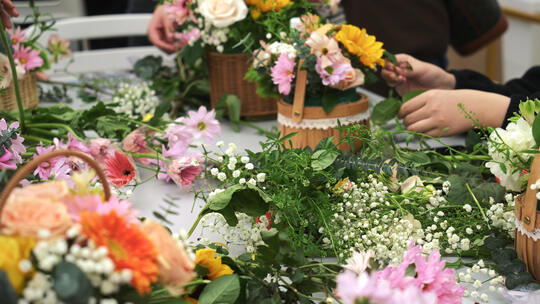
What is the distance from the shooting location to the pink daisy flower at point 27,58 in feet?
4.02

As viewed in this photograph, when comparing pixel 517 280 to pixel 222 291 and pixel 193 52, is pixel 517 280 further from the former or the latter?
pixel 193 52

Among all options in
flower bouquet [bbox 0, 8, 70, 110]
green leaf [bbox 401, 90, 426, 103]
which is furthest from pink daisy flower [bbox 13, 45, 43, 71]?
green leaf [bbox 401, 90, 426, 103]

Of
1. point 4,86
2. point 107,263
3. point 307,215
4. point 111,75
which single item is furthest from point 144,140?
point 111,75

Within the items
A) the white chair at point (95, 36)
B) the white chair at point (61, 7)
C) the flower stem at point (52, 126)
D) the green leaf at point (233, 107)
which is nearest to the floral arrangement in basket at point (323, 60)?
the green leaf at point (233, 107)

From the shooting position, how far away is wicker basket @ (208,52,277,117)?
1.27 metres

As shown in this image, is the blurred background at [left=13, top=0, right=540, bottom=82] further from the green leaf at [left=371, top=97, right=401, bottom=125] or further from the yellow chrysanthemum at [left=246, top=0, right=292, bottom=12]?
the green leaf at [left=371, top=97, right=401, bottom=125]

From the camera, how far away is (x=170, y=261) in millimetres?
414

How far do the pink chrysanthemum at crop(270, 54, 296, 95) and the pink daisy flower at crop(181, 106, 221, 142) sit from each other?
0.13m

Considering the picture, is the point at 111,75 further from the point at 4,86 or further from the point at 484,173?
the point at 484,173

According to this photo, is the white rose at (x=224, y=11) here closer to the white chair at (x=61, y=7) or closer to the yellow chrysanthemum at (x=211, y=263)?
the yellow chrysanthemum at (x=211, y=263)

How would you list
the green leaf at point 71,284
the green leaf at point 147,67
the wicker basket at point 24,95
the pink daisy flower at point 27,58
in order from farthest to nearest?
1. the green leaf at point 147,67
2. the pink daisy flower at point 27,58
3. the wicker basket at point 24,95
4. the green leaf at point 71,284

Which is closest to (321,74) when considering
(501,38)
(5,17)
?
(5,17)

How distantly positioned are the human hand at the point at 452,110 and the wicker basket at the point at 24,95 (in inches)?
31.9

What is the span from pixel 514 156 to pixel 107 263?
49 centimetres
